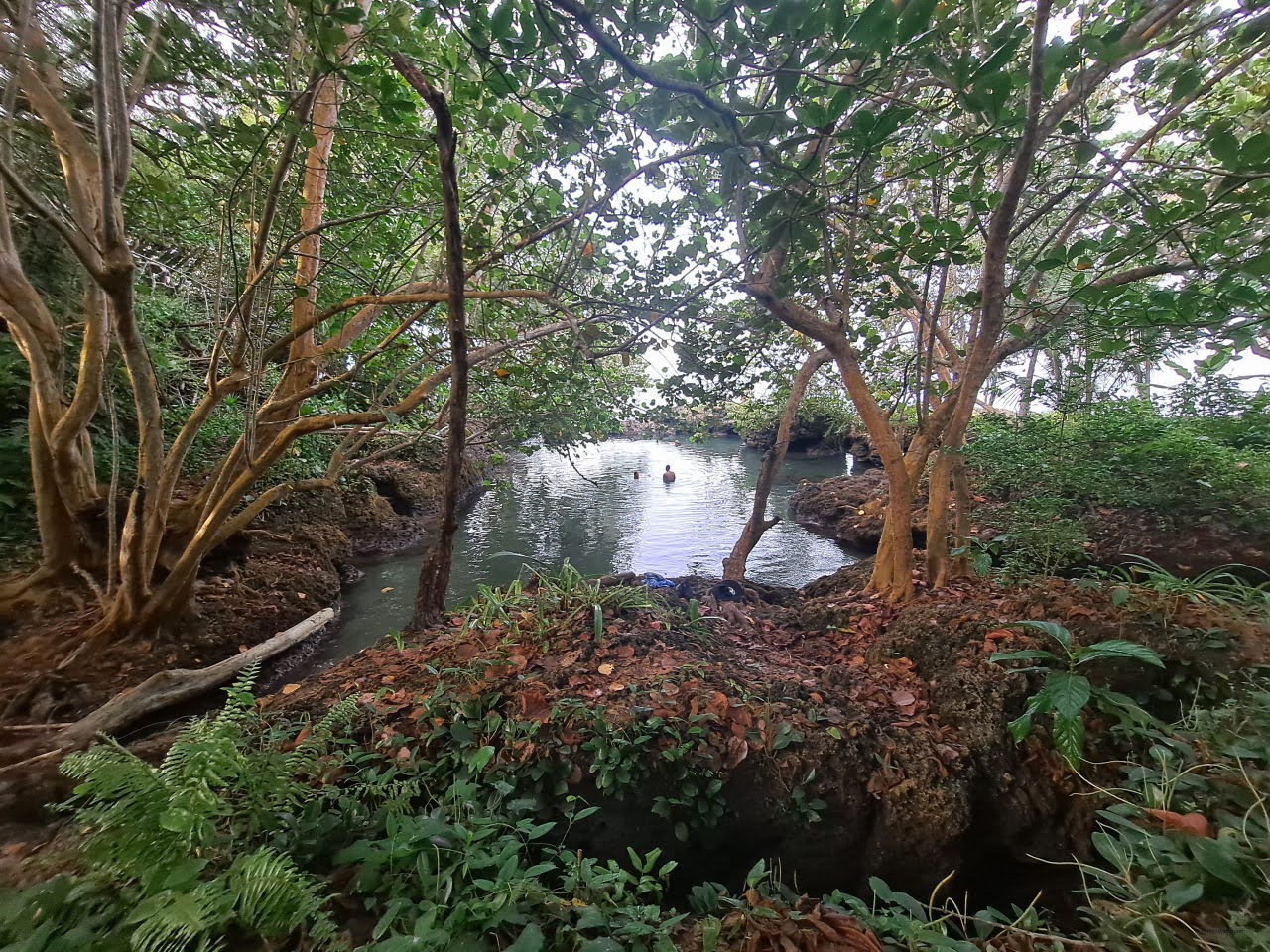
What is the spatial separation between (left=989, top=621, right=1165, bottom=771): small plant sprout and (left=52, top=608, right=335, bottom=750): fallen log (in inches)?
175

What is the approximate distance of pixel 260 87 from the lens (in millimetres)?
3061

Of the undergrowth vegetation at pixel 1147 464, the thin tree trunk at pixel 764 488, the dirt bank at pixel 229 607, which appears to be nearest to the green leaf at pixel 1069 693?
the undergrowth vegetation at pixel 1147 464

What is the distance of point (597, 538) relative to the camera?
348 inches

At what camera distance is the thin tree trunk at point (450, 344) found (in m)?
2.54

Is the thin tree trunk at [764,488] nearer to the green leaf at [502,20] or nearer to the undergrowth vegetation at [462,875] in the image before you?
the undergrowth vegetation at [462,875]

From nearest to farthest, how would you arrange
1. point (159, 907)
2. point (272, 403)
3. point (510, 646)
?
point (159, 907), point (510, 646), point (272, 403)

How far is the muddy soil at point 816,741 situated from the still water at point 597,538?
1.75 metres

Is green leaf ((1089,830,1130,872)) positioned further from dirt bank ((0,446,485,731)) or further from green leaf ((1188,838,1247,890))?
dirt bank ((0,446,485,731))

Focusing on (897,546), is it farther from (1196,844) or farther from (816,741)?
(1196,844)

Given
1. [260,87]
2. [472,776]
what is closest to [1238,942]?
[472,776]

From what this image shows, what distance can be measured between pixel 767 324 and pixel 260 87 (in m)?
3.83

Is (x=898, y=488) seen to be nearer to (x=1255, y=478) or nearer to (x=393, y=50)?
(x=1255, y=478)

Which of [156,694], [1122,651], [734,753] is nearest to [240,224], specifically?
[156,694]

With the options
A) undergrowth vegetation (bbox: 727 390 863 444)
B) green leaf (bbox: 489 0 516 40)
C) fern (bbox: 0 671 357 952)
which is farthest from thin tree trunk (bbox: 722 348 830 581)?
fern (bbox: 0 671 357 952)
